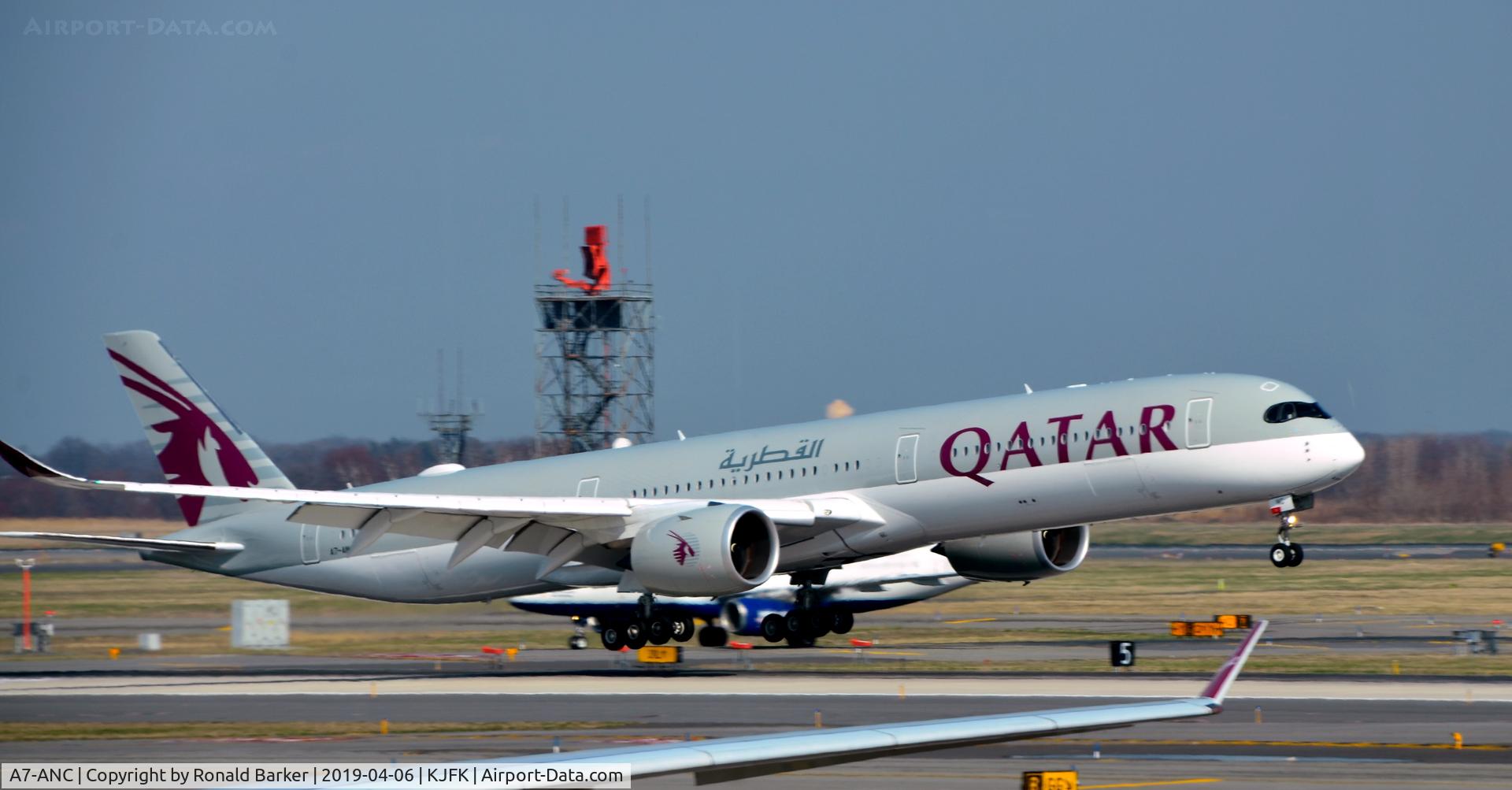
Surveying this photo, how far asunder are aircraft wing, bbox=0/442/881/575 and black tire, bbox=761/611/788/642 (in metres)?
4.69

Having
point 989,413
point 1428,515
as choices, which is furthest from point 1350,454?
point 1428,515

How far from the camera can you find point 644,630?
3662 centimetres

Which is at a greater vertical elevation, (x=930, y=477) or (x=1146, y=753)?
(x=930, y=477)

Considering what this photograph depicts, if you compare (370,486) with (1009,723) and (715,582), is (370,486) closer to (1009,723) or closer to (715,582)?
(715,582)

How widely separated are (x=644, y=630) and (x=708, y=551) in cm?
446

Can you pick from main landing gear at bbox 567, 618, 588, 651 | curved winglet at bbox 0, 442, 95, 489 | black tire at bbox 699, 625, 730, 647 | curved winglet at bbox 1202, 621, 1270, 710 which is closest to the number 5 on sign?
curved winglet at bbox 1202, 621, 1270, 710

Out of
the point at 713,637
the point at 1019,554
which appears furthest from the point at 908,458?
the point at 713,637

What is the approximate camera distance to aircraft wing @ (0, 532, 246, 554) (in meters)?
33.7

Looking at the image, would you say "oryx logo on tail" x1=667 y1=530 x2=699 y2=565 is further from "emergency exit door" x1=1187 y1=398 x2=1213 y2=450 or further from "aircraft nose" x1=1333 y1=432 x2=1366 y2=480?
"aircraft nose" x1=1333 y1=432 x2=1366 y2=480

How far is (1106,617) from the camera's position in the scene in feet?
167

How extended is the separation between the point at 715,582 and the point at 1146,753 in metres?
12.2

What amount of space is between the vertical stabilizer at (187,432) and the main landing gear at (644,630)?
8626 mm

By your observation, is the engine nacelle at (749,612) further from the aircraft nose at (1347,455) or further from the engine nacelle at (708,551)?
the aircraft nose at (1347,455)

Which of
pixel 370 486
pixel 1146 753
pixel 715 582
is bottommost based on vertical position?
pixel 1146 753
